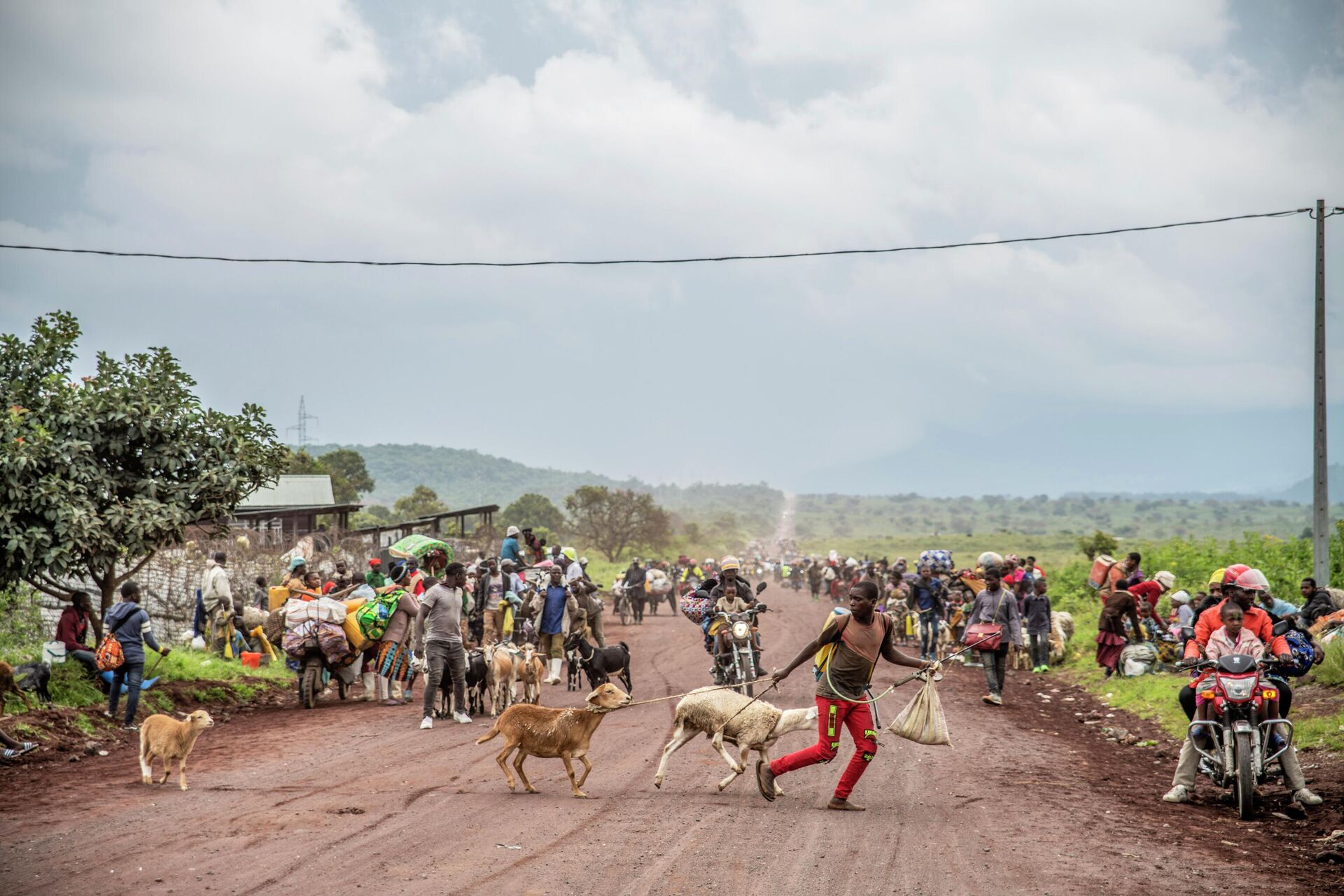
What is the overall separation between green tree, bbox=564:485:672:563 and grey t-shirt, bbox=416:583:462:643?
70244mm

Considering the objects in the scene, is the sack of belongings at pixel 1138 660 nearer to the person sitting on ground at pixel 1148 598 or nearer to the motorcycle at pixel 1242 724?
the person sitting on ground at pixel 1148 598

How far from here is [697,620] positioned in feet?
49.6

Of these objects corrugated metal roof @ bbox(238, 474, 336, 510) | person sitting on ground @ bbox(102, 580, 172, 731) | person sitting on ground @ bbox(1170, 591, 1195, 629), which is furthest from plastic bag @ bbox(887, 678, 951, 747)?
corrugated metal roof @ bbox(238, 474, 336, 510)

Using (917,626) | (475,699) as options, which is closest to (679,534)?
(917,626)

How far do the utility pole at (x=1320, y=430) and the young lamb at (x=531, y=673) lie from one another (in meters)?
12.3

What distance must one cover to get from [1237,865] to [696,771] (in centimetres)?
466

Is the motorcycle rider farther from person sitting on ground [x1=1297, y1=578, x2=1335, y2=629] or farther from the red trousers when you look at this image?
person sitting on ground [x1=1297, y1=578, x2=1335, y2=629]

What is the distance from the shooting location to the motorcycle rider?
9.21 meters

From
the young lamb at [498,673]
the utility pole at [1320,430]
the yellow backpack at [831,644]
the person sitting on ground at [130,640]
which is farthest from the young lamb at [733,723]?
the utility pole at [1320,430]

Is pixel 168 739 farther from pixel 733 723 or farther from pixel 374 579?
pixel 374 579

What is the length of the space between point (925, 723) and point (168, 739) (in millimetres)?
6663

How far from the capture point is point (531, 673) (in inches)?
562

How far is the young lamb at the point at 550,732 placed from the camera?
945 centimetres

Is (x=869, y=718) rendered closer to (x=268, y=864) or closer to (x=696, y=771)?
(x=696, y=771)
